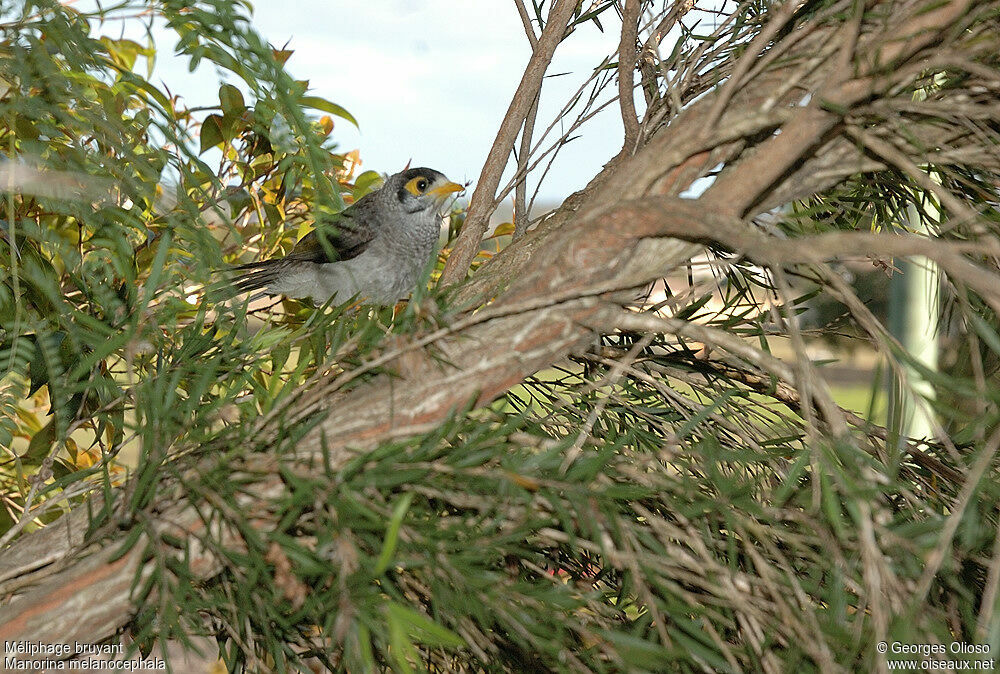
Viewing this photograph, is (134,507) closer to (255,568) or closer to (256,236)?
(255,568)

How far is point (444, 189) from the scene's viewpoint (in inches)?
73.4

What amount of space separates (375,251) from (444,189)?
0.86 feet

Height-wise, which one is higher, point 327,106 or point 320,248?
point 327,106

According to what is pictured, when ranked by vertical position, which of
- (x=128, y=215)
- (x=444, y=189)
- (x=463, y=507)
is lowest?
(x=463, y=507)

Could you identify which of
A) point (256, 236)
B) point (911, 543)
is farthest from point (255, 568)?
point (256, 236)

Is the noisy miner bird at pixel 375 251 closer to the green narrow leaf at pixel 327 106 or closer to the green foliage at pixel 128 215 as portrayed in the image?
the green narrow leaf at pixel 327 106

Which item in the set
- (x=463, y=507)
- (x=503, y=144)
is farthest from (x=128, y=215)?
(x=503, y=144)

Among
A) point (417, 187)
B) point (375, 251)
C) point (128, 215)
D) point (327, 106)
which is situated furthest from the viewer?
point (417, 187)

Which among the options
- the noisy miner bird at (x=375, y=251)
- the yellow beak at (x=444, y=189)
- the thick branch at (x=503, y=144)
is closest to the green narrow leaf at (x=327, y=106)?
the thick branch at (x=503, y=144)

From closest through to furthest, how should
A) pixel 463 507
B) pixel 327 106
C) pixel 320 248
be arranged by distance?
pixel 463 507 → pixel 327 106 → pixel 320 248

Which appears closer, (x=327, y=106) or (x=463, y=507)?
(x=463, y=507)

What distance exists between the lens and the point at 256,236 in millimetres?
1362

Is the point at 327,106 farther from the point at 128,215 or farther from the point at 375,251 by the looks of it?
the point at 375,251

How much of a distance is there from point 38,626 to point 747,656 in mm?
461
